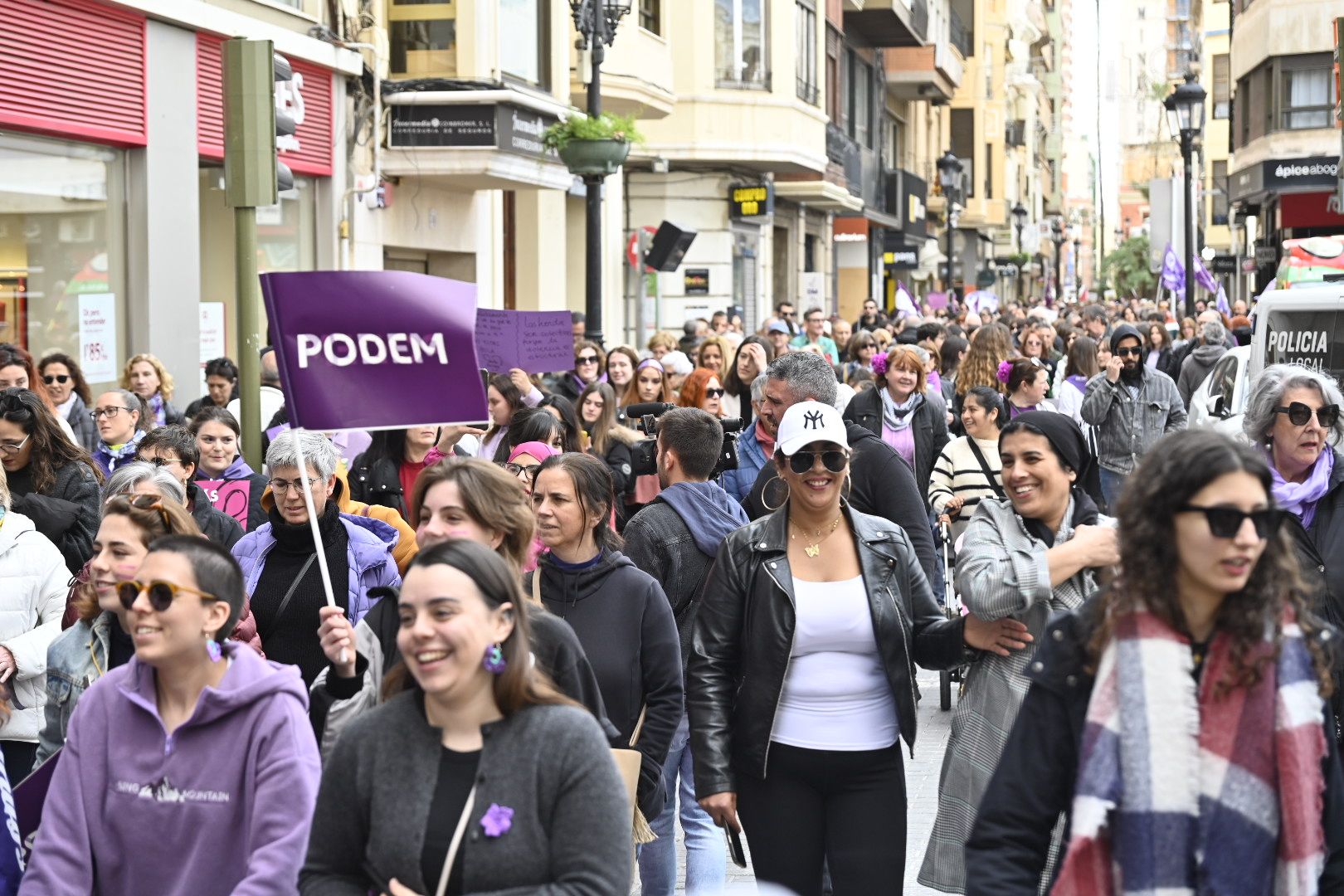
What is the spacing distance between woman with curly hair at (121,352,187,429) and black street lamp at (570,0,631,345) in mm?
5708

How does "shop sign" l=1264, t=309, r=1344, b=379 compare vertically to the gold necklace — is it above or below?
above

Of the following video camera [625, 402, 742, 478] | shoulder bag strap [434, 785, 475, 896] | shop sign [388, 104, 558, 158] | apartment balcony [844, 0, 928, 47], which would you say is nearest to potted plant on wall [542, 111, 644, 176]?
shop sign [388, 104, 558, 158]

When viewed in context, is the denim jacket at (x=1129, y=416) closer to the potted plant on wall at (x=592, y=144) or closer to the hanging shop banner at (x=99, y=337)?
the potted plant on wall at (x=592, y=144)

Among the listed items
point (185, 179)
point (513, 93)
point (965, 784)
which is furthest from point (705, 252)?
point (965, 784)

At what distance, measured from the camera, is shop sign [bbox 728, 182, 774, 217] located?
32.1 meters

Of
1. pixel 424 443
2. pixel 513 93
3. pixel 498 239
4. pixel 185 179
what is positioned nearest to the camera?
pixel 424 443

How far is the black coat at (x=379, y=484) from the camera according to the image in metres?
9.02

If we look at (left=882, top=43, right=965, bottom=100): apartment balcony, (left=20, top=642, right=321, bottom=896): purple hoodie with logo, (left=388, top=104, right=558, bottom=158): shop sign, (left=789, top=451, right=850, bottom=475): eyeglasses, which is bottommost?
(left=20, top=642, right=321, bottom=896): purple hoodie with logo

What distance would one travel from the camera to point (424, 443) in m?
9.31

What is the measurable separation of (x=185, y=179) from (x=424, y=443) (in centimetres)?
743

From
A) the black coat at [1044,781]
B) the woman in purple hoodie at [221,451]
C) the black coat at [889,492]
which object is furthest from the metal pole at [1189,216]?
the black coat at [1044,781]

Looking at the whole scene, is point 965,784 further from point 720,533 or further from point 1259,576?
point 720,533

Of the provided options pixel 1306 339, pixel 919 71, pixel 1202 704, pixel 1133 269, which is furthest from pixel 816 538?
pixel 1133 269

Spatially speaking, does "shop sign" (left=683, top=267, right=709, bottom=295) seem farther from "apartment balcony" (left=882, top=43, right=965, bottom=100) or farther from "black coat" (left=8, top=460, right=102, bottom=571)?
"black coat" (left=8, top=460, right=102, bottom=571)
